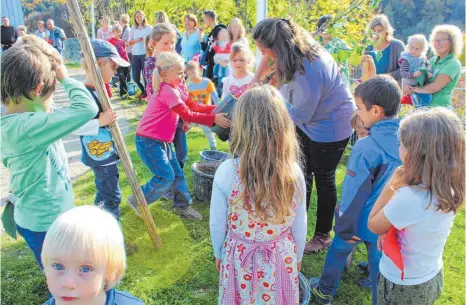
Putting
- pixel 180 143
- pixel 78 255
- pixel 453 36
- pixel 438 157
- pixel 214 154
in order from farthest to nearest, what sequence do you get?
pixel 214 154
pixel 180 143
pixel 453 36
pixel 438 157
pixel 78 255

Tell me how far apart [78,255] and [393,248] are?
4.88ft

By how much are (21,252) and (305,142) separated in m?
2.69

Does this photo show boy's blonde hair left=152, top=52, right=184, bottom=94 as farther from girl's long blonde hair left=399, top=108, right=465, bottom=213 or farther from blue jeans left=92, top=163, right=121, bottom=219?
girl's long blonde hair left=399, top=108, right=465, bottom=213

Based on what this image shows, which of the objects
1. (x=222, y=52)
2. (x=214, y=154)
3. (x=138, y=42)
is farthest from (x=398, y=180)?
(x=138, y=42)

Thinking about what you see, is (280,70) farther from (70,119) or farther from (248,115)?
(70,119)

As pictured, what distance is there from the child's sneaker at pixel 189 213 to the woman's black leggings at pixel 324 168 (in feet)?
4.19

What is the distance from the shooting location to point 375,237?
2479 millimetres

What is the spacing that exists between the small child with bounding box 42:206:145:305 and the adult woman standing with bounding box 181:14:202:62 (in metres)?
7.29

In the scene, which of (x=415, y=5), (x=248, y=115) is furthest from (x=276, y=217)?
(x=415, y=5)

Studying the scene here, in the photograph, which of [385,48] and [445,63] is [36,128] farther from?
[385,48]

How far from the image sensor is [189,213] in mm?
4172

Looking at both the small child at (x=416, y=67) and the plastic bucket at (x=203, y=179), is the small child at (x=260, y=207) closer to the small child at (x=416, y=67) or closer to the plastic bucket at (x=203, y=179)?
the plastic bucket at (x=203, y=179)

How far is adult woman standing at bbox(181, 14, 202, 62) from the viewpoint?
27.1 feet

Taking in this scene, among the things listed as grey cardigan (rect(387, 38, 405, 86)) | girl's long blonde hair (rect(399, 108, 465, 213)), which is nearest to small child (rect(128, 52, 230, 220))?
girl's long blonde hair (rect(399, 108, 465, 213))
